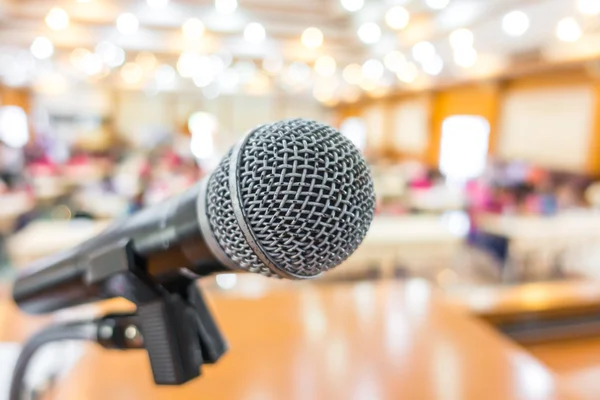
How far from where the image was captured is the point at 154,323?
500 mm

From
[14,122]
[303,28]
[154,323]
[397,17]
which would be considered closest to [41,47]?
[303,28]

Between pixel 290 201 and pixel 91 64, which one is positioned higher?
pixel 91 64

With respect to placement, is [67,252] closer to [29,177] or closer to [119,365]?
[119,365]

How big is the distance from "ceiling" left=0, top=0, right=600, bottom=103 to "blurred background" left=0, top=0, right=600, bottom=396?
3 cm

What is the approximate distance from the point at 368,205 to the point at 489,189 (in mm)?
5038

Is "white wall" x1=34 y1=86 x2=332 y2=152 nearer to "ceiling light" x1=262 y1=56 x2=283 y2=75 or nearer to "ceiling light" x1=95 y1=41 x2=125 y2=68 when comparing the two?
"ceiling light" x1=262 y1=56 x2=283 y2=75

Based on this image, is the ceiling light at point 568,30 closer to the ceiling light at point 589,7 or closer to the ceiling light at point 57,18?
the ceiling light at point 589,7

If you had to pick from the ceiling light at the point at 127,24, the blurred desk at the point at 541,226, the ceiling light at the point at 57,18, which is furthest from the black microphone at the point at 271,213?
the ceiling light at the point at 57,18

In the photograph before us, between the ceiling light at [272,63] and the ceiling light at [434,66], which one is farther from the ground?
the ceiling light at [272,63]

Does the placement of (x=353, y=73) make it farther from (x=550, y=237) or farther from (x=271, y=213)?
(x=271, y=213)

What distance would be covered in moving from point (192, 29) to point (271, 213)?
7517 mm

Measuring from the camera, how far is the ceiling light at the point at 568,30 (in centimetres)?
554

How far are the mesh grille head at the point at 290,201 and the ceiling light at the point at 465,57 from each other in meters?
7.52

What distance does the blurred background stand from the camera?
368cm
